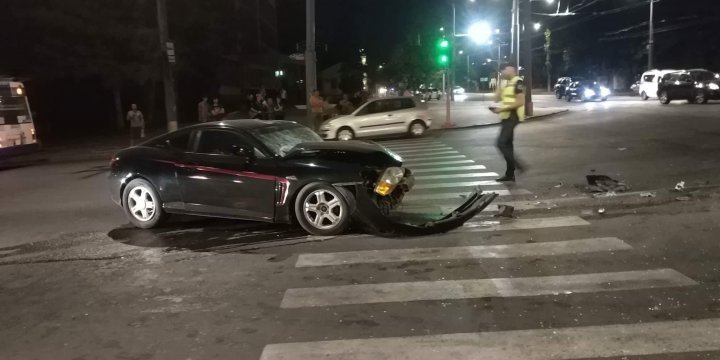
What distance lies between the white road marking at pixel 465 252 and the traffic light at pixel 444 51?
59.0 ft

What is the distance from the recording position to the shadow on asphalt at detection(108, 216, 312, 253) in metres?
7.32

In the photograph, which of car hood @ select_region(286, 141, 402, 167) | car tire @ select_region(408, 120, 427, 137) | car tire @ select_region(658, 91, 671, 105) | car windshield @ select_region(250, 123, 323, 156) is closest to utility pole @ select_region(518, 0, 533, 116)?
car tire @ select_region(408, 120, 427, 137)

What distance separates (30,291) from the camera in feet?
19.2

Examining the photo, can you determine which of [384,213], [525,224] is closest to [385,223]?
[384,213]

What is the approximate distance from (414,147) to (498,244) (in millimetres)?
11365

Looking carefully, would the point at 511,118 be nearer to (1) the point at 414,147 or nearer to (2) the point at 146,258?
(2) the point at 146,258

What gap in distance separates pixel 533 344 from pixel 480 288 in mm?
1182

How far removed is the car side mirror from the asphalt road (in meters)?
0.96

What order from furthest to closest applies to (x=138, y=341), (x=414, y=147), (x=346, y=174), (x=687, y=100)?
(x=687, y=100)
(x=414, y=147)
(x=346, y=174)
(x=138, y=341)

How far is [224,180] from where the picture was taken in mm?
7762

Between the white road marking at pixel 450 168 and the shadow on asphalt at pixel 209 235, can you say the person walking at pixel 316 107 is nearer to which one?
the white road marking at pixel 450 168

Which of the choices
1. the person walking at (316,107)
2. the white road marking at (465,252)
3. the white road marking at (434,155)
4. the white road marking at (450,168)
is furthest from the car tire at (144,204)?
the person walking at (316,107)

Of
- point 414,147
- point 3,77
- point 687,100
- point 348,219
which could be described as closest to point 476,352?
point 348,219

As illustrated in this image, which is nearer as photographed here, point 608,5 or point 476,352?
point 476,352
